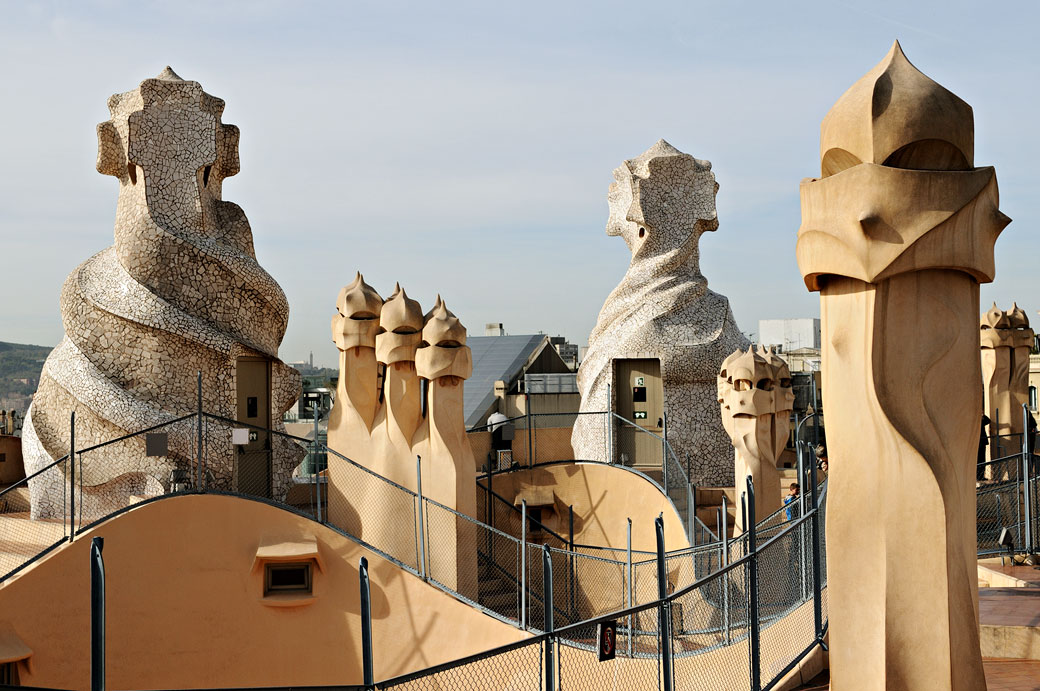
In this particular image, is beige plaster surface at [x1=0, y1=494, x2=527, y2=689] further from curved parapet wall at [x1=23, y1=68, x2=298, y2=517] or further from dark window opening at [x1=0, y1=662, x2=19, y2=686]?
curved parapet wall at [x1=23, y1=68, x2=298, y2=517]

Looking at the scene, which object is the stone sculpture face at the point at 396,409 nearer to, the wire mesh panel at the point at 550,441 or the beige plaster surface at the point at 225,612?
the beige plaster surface at the point at 225,612

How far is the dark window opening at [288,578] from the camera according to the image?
490 inches

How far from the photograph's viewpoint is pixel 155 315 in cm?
1393

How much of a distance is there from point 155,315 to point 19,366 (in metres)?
48.7

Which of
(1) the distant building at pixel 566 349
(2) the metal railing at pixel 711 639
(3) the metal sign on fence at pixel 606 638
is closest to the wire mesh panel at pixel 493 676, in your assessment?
(2) the metal railing at pixel 711 639

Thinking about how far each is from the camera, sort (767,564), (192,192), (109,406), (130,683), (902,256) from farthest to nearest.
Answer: (192,192) < (109,406) < (130,683) < (767,564) < (902,256)

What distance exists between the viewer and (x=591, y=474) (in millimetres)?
17156

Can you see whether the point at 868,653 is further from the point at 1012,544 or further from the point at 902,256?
the point at 1012,544

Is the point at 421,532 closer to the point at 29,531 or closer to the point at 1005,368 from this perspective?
the point at 29,531

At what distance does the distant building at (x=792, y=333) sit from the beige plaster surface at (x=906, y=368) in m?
41.5

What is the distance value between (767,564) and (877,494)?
427 centimetres

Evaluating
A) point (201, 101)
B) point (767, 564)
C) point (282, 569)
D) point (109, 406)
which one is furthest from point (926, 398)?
point (201, 101)

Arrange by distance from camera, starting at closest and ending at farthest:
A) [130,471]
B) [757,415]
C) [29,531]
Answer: [29,531] → [130,471] → [757,415]

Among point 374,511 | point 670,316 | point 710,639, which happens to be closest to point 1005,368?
point 670,316
